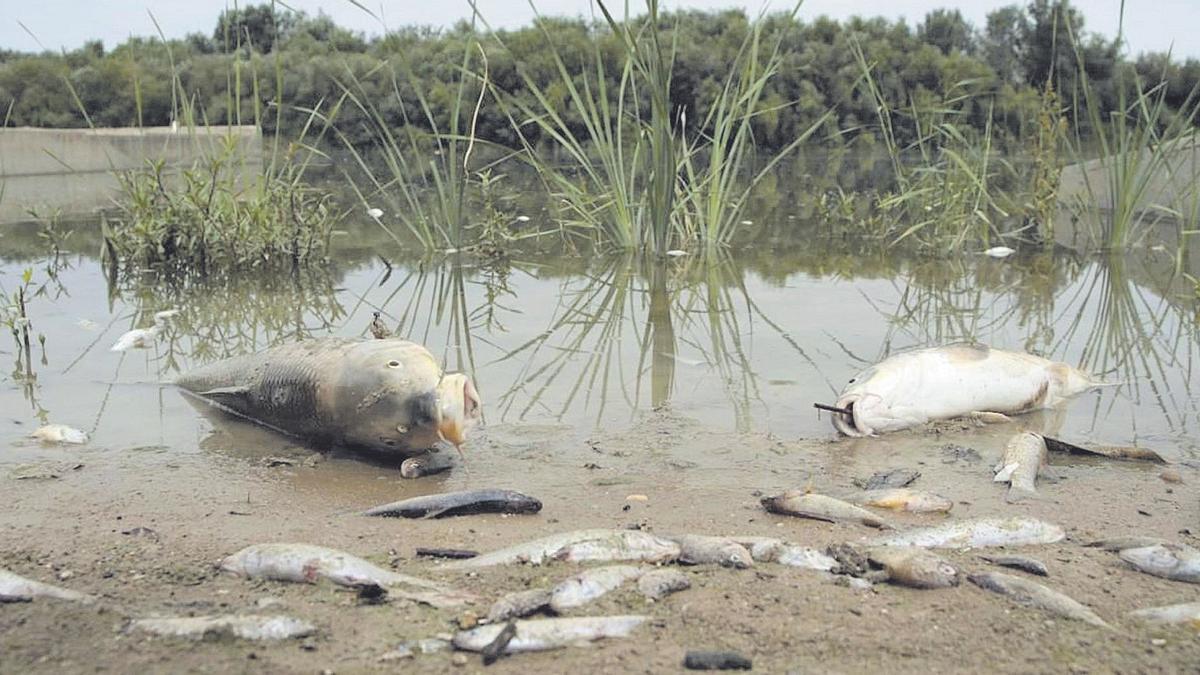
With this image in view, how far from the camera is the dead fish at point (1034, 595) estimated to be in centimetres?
191

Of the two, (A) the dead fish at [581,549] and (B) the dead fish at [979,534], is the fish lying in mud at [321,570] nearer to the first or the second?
(A) the dead fish at [581,549]

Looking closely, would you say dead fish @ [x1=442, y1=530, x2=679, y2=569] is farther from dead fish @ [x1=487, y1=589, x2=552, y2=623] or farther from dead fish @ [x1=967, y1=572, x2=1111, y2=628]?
dead fish @ [x1=967, y1=572, x2=1111, y2=628]

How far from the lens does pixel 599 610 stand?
6.21 ft

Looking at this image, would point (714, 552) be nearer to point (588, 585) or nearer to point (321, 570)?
point (588, 585)

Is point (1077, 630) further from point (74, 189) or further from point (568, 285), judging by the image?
point (74, 189)

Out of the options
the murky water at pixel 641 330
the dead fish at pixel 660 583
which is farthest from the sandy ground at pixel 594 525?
Answer: the murky water at pixel 641 330

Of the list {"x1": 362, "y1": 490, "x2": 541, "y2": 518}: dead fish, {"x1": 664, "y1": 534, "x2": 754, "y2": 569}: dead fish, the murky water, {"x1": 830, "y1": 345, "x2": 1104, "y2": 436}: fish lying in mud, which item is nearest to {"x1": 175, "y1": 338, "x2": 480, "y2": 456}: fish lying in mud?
the murky water

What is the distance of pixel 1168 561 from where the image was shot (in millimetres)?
2164

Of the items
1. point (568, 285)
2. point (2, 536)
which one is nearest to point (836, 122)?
point (568, 285)

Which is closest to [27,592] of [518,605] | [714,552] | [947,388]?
[518,605]

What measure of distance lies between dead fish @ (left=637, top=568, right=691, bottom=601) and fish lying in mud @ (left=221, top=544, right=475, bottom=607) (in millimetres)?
291

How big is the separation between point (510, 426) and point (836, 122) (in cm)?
1387

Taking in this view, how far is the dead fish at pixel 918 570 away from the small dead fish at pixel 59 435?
2127mm

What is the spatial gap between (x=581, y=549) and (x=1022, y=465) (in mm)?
1222
